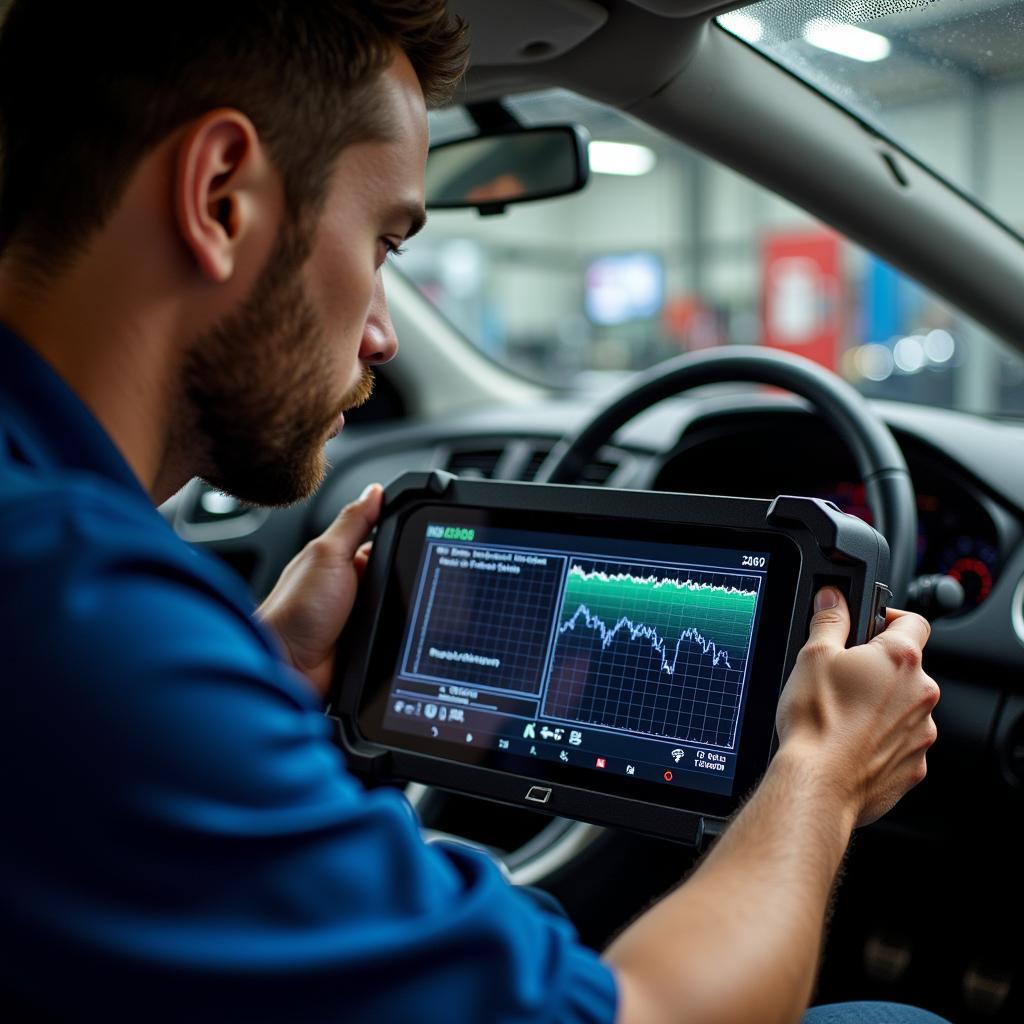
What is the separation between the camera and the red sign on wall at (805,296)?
13.2 metres

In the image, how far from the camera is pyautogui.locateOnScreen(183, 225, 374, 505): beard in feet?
3.20

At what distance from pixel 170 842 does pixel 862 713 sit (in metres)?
0.64

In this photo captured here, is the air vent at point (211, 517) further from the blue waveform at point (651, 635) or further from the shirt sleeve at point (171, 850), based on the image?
the shirt sleeve at point (171, 850)

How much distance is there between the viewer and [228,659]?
716mm

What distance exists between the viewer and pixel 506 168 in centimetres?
204

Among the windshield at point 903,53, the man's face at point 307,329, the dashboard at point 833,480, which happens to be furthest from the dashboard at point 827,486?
the man's face at point 307,329

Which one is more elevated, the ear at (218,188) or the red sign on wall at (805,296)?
the red sign on wall at (805,296)

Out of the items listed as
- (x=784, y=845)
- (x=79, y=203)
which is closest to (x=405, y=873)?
(x=784, y=845)

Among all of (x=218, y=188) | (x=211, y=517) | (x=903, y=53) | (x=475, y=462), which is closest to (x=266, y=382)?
(x=218, y=188)

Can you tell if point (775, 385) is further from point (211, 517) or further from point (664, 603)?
point (211, 517)

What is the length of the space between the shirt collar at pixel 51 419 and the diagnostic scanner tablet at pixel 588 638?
61 cm

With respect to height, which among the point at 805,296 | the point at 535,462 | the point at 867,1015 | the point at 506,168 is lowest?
the point at 867,1015

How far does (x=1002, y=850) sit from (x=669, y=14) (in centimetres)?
130

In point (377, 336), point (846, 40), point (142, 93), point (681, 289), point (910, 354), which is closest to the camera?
point (142, 93)
